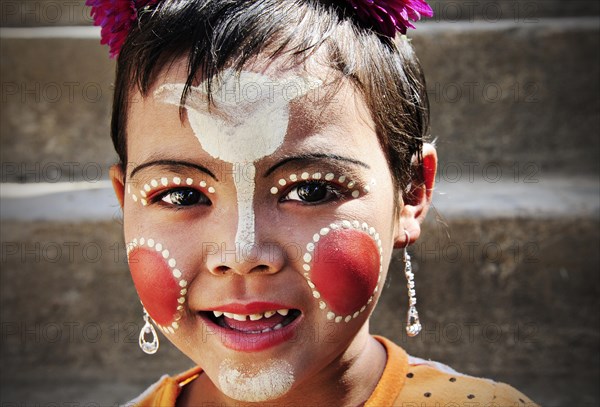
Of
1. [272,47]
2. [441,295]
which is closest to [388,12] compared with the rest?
[272,47]

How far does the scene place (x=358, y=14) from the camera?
5.30 feet

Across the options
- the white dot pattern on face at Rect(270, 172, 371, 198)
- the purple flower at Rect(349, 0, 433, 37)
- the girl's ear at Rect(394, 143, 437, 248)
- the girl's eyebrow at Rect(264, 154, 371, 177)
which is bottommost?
the girl's ear at Rect(394, 143, 437, 248)

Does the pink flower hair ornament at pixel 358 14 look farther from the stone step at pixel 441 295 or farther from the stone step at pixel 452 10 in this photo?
the stone step at pixel 452 10

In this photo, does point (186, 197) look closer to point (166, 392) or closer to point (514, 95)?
point (166, 392)

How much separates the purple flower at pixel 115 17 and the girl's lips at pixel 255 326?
2.13 ft

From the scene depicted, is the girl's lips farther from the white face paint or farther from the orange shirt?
the orange shirt

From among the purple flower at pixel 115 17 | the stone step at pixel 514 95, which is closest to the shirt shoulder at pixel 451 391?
the purple flower at pixel 115 17

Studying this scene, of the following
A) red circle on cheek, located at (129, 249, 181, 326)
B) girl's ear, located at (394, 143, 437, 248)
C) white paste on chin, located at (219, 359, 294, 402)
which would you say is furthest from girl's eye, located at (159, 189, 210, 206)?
girl's ear, located at (394, 143, 437, 248)

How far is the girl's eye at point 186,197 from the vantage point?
1521 mm

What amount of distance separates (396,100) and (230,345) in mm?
625

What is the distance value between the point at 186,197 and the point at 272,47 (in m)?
0.34


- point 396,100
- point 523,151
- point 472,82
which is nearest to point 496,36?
point 472,82

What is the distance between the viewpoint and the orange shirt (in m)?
1.71

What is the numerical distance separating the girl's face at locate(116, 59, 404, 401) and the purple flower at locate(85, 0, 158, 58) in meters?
0.22
